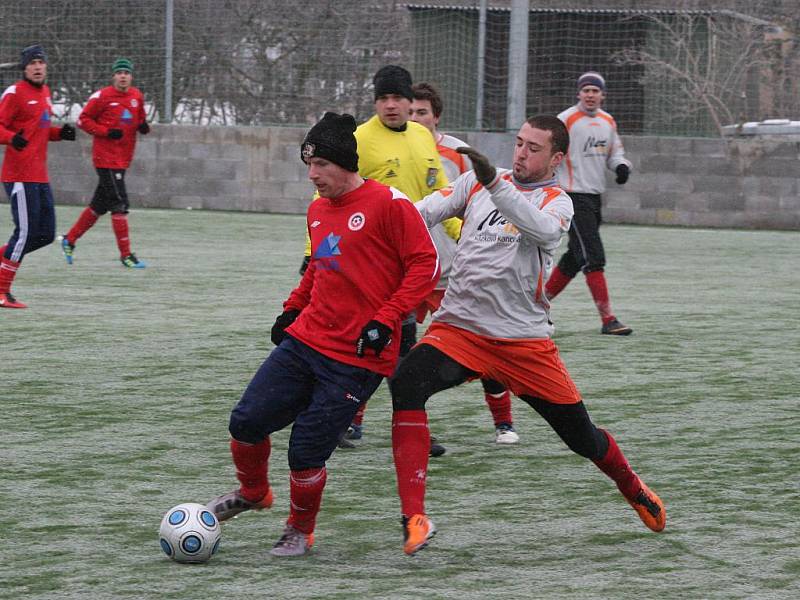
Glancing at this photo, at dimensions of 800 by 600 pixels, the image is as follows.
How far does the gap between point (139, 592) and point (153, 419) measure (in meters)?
2.85

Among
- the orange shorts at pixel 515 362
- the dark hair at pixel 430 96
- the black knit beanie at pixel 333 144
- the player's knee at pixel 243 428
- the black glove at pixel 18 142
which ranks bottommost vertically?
the player's knee at pixel 243 428

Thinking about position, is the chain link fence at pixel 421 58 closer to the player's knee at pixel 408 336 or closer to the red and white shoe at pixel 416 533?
the player's knee at pixel 408 336

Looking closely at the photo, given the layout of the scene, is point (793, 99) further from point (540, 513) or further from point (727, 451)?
point (540, 513)

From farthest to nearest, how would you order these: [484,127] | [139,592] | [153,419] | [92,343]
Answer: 1. [484,127]
2. [92,343]
3. [153,419]
4. [139,592]

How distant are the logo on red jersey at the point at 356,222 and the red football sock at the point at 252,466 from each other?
0.78 meters

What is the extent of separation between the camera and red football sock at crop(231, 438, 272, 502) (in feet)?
16.2

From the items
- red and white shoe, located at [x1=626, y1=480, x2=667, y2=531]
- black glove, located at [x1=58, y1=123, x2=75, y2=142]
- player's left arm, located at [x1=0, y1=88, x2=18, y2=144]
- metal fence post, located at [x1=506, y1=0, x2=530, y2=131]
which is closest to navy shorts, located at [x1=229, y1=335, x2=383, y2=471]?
red and white shoe, located at [x1=626, y1=480, x2=667, y2=531]

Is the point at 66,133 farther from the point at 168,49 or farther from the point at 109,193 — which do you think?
the point at 168,49

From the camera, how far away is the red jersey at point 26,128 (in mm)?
11484

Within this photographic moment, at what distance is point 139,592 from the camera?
14.4ft

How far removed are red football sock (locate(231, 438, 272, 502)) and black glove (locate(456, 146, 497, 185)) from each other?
115 cm

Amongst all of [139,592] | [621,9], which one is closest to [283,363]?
[139,592]

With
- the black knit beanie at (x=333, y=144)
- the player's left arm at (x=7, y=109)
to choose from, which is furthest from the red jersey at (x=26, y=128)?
the black knit beanie at (x=333, y=144)

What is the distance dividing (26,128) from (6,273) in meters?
1.21
